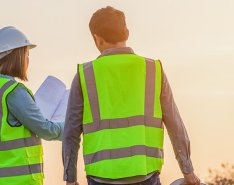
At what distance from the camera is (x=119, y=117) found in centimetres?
625

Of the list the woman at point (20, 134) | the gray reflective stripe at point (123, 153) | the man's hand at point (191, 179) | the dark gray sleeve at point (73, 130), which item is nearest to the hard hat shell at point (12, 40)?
the woman at point (20, 134)

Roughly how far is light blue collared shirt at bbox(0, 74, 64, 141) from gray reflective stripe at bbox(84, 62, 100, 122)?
35.8 inches

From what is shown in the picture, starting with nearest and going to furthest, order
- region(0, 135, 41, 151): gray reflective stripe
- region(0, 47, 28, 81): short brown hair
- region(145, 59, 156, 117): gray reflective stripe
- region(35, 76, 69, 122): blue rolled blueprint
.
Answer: region(145, 59, 156, 117): gray reflective stripe < region(0, 135, 41, 151): gray reflective stripe < region(0, 47, 28, 81): short brown hair < region(35, 76, 69, 122): blue rolled blueprint

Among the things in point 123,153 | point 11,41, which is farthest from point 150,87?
point 11,41

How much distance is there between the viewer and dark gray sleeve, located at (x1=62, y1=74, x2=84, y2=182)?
20.8 feet

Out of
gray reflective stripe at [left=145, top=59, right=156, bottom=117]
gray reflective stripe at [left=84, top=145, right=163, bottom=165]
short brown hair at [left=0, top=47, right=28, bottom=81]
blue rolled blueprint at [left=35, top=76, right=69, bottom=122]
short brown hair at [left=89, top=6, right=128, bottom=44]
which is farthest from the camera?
blue rolled blueprint at [left=35, top=76, right=69, bottom=122]

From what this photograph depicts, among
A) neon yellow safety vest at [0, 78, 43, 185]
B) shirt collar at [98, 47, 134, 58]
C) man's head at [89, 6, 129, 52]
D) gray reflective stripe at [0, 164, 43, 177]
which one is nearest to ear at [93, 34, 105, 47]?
man's head at [89, 6, 129, 52]

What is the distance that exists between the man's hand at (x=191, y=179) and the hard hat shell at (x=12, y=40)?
1.80 metres

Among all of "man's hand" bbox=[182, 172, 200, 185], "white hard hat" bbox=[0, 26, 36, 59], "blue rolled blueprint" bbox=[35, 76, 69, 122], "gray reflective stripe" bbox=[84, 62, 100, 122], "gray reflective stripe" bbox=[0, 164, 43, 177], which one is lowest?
"gray reflective stripe" bbox=[0, 164, 43, 177]

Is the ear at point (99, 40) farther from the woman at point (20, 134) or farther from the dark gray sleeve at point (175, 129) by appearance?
the woman at point (20, 134)

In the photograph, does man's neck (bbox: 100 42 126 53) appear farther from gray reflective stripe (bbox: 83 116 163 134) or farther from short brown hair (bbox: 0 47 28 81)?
short brown hair (bbox: 0 47 28 81)

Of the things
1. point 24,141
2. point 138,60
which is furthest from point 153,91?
point 24,141

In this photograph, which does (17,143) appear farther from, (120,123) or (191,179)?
(191,179)

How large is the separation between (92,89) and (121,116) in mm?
287
